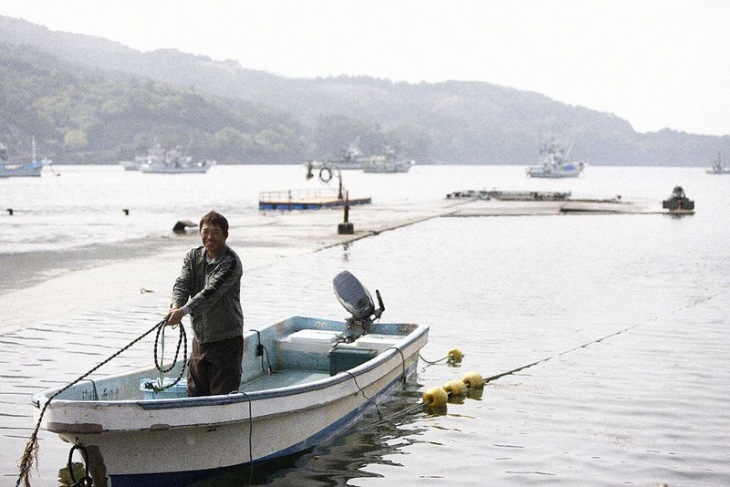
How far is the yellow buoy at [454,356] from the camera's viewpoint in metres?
16.4

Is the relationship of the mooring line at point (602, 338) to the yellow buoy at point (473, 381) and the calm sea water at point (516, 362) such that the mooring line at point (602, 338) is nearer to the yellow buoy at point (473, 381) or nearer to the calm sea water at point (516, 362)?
the calm sea water at point (516, 362)

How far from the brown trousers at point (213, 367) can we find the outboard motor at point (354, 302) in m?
4.59

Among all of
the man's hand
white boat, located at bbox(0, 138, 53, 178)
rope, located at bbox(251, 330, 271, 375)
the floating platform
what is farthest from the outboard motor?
white boat, located at bbox(0, 138, 53, 178)

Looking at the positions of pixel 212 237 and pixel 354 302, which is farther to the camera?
pixel 354 302

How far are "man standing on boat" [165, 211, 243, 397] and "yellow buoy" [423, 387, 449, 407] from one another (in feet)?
13.6

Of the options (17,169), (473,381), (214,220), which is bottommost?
(473,381)

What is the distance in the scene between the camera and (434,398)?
1348cm

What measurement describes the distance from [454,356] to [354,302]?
2867 mm

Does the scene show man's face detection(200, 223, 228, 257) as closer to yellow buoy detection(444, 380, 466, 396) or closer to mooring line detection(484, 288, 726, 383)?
yellow buoy detection(444, 380, 466, 396)

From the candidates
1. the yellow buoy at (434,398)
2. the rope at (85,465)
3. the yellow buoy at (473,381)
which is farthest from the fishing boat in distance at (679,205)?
the rope at (85,465)

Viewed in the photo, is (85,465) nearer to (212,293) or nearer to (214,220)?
(212,293)

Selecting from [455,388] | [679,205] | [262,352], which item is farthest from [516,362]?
[679,205]

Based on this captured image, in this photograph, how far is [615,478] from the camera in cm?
1066

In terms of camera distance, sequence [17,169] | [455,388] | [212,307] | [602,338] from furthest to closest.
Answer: [17,169], [602,338], [455,388], [212,307]
